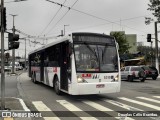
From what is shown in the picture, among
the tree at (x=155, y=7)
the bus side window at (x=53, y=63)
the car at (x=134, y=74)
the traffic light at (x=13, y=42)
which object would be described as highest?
the tree at (x=155, y=7)

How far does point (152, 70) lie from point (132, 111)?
26.1 meters

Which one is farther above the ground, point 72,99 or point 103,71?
point 103,71

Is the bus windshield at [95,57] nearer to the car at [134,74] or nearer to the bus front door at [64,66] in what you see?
the bus front door at [64,66]

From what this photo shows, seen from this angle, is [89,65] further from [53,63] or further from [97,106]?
[53,63]

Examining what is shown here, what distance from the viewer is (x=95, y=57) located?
49.4 feet

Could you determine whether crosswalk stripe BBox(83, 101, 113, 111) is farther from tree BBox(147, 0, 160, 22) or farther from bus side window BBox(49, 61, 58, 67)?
tree BBox(147, 0, 160, 22)

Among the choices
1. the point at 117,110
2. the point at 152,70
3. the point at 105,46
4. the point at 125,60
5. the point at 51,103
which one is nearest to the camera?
the point at 117,110

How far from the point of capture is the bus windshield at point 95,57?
1485 cm

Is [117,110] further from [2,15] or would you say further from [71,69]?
[2,15]

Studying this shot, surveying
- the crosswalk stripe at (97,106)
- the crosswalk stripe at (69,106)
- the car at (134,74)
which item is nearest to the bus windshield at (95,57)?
the crosswalk stripe at (97,106)

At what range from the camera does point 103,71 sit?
15.1 meters

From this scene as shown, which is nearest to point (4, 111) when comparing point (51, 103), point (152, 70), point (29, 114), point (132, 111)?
point (29, 114)

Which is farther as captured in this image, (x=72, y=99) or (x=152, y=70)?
(x=152, y=70)

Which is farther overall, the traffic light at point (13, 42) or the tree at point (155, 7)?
the tree at point (155, 7)
